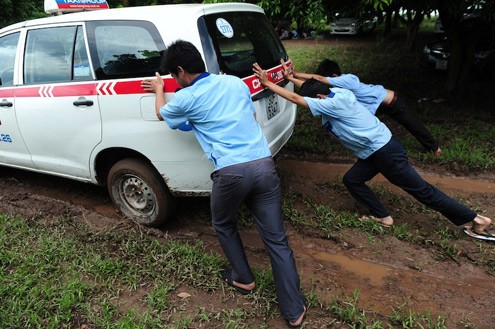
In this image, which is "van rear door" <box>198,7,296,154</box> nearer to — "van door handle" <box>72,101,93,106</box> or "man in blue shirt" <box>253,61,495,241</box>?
"man in blue shirt" <box>253,61,495,241</box>

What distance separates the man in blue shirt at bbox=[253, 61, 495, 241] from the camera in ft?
10.1

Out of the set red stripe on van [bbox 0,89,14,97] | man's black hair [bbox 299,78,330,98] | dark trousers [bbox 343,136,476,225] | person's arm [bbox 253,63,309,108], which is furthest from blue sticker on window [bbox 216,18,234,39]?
red stripe on van [bbox 0,89,14,97]

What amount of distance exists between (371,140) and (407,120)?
1.82 metres

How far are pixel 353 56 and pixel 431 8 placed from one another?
7478 mm

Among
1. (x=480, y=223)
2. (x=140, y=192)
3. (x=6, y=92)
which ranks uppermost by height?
(x=6, y=92)

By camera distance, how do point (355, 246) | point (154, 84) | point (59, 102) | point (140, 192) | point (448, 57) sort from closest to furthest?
1. point (154, 84)
2. point (355, 246)
3. point (59, 102)
4. point (140, 192)
5. point (448, 57)

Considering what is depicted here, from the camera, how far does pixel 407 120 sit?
4.72 metres

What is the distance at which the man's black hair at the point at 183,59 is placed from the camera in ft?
7.84

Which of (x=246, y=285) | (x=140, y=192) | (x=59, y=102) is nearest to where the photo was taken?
(x=246, y=285)

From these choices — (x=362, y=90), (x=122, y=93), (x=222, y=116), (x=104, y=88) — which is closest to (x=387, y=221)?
(x=362, y=90)

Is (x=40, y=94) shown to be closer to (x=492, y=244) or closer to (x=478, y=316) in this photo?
(x=478, y=316)

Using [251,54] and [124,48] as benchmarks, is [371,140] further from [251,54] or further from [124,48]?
[124,48]

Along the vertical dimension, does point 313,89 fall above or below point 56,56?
below

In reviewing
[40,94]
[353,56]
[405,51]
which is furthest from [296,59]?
[40,94]
